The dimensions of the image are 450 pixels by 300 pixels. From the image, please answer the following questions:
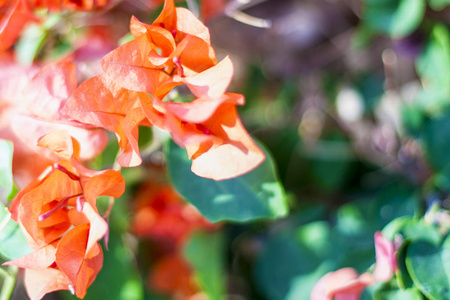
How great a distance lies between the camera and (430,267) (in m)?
0.46

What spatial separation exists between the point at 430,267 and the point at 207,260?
0.36 m

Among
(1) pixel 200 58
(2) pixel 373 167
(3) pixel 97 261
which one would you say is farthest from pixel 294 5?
(3) pixel 97 261

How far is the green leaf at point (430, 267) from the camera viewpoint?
1.45 ft

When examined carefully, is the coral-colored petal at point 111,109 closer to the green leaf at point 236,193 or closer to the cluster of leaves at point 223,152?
the cluster of leaves at point 223,152

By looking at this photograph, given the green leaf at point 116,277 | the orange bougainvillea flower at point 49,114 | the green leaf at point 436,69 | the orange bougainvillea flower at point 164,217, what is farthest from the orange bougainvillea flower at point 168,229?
the green leaf at point 436,69

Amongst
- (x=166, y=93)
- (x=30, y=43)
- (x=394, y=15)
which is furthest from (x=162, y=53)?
(x=394, y=15)

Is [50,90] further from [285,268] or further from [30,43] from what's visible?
[285,268]

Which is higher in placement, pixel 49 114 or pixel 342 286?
pixel 49 114

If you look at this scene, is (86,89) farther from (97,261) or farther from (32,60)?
(32,60)

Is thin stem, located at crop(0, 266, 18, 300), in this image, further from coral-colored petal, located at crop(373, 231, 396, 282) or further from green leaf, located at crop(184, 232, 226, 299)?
coral-colored petal, located at crop(373, 231, 396, 282)

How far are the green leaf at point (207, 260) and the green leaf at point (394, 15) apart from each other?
489mm

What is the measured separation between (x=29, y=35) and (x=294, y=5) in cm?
78

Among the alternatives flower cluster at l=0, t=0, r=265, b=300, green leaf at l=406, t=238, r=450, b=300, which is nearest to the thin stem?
flower cluster at l=0, t=0, r=265, b=300

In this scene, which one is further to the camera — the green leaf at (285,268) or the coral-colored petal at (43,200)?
the green leaf at (285,268)
